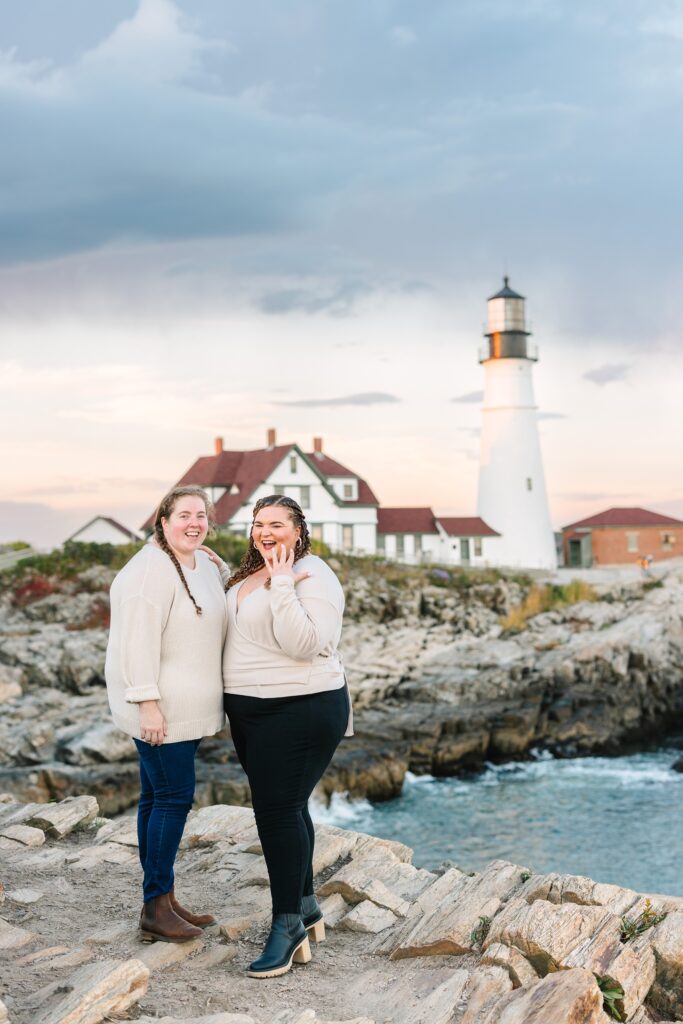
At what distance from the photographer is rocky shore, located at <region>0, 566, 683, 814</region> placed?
15938 millimetres

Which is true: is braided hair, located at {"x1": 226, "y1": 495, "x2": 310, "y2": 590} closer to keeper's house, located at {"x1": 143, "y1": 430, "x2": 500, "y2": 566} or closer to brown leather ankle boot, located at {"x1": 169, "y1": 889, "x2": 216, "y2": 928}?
brown leather ankle boot, located at {"x1": 169, "y1": 889, "x2": 216, "y2": 928}

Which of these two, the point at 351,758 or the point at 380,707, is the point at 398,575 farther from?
the point at 351,758

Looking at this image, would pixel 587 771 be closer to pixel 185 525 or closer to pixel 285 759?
pixel 285 759

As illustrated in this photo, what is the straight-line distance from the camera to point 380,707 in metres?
21.4

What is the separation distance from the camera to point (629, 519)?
151ft

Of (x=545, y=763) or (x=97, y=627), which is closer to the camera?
(x=545, y=763)

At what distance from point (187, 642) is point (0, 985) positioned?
5.98 feet

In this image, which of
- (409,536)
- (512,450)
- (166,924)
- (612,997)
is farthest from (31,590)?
(612,997)

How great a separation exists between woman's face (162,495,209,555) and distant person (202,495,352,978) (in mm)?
279

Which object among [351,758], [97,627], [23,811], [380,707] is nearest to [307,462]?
[97,627]

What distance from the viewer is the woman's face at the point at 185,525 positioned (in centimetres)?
468

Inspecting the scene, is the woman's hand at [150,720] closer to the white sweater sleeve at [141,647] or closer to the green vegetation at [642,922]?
the white sweater sleeve at [141,647]

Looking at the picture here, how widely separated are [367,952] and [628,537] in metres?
42.4

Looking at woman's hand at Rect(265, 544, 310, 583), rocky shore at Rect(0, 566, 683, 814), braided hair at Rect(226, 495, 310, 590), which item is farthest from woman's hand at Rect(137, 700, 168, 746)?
rocky shore at Rect(0, 566, 683, 814)
